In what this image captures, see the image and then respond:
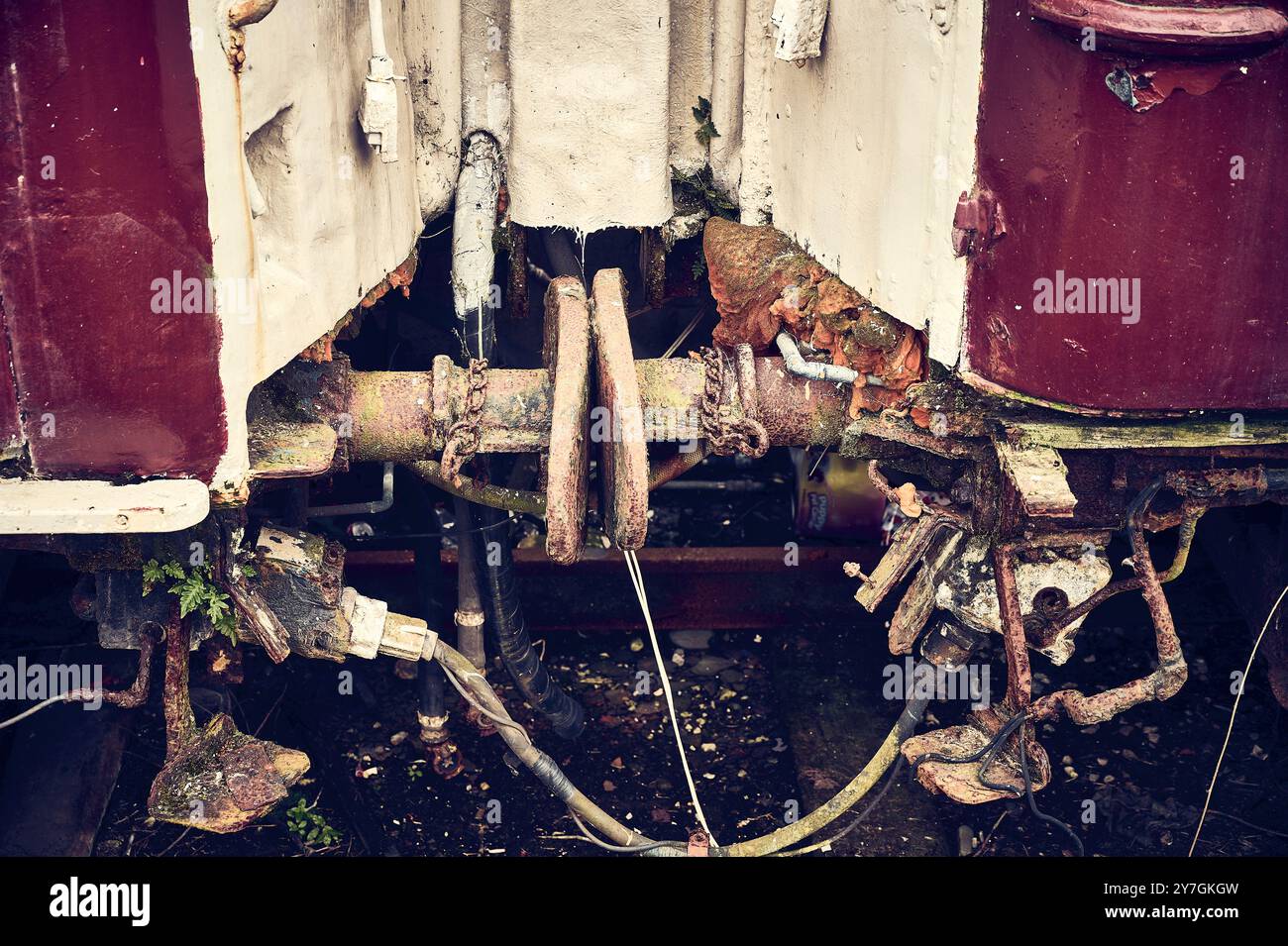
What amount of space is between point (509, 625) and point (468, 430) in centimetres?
103

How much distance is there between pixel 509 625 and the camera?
484cm

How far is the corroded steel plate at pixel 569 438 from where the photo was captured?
3.67 m

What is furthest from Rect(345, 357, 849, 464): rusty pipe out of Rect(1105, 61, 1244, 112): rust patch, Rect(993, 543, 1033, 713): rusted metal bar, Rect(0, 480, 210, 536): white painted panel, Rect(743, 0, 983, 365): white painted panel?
Rect(1105, 61, 1244, 112): rust patch

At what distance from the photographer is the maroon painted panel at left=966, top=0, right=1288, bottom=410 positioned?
3256 millimetres

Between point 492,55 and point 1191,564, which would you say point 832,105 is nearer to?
point 492,55

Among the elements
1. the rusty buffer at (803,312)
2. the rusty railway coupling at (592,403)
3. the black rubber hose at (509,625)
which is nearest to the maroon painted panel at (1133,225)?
the rusty buffer at (803,312)

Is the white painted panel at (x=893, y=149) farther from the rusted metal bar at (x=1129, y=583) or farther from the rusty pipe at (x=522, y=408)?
the rusted metal bar at (x=1129, y=583)

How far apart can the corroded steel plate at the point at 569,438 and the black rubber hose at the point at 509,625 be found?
0.95m

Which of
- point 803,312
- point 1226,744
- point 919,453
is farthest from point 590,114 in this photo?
point 1226,744

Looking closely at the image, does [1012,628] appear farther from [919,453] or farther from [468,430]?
[468,430]

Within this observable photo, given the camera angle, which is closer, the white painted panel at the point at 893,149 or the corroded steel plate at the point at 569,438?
the white painted panel at the point at 893,149

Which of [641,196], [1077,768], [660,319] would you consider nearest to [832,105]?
[641,196]

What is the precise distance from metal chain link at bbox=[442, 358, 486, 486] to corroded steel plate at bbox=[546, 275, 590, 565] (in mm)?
233

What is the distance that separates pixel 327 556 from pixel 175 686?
0.59m
